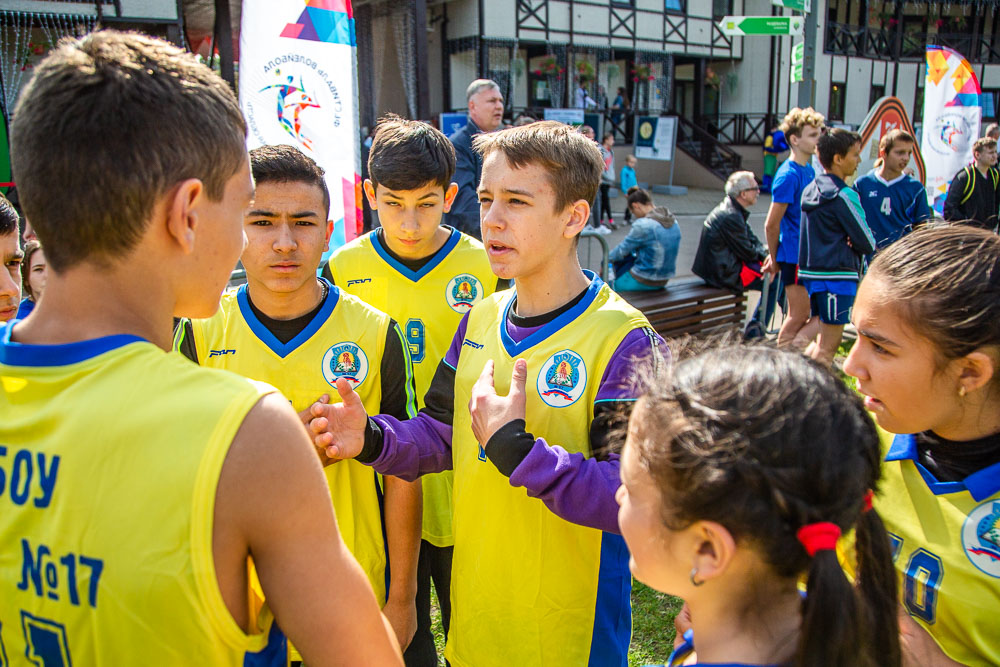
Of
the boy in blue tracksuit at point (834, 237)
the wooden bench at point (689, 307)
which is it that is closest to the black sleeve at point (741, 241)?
the wooden bench at point (689, 307)

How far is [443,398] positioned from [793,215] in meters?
5.51

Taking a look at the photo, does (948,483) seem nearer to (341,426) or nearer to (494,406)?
(494,406)

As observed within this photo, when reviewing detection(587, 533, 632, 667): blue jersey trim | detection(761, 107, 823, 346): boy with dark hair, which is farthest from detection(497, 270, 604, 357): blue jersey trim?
detection(761, 107, 823, 346): boy with dark hair

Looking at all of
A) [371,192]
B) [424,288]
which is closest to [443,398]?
[424,288]

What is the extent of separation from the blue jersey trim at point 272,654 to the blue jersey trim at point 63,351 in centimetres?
48

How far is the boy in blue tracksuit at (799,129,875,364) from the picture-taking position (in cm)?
593

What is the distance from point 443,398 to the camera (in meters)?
2.25

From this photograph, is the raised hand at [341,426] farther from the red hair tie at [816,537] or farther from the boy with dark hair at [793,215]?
the boy with dark hair at [793,215]

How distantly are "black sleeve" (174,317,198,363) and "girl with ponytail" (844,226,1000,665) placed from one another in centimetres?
179

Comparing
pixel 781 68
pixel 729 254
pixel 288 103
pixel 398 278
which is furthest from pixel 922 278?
pixel 781 68

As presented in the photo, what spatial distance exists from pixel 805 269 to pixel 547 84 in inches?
680

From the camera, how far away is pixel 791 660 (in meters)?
1.08

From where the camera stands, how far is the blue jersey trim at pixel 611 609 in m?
1.89

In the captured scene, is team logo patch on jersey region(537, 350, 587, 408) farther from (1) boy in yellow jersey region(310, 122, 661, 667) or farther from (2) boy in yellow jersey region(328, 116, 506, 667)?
(2) boy in yellow jersey region(328, 116, 506, 667)
